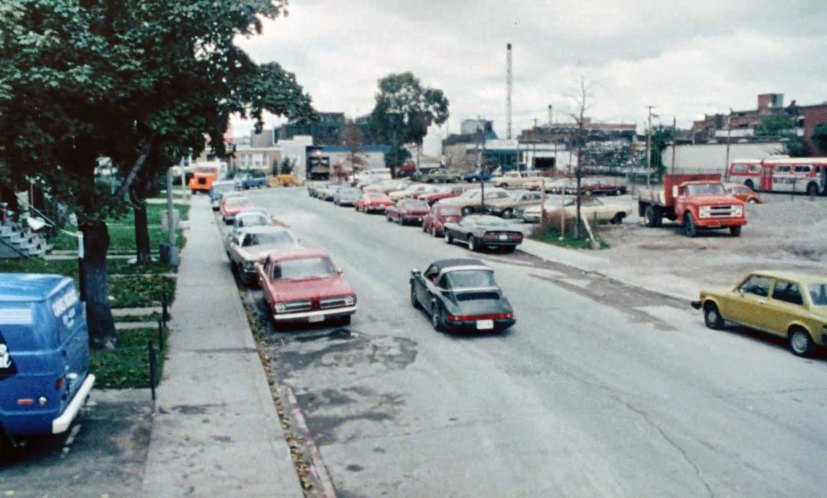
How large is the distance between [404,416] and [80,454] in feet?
14.1

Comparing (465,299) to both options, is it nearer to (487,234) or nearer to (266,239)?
(266,239)

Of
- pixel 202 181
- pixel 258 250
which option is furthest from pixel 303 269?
pixel 202 181

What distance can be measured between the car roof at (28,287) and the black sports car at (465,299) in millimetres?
7674

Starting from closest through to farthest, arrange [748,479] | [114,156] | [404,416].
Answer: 1. [748,479]
2. [404,416]
3. [114,156]

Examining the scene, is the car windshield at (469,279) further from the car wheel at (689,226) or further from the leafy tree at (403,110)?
the leafy tree at (403,110)

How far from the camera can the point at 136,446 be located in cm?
990

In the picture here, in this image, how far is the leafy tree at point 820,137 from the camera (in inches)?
2379

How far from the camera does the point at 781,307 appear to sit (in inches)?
569

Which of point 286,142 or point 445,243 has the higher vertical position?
point 286,142

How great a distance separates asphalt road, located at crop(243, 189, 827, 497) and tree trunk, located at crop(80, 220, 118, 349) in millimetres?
3265

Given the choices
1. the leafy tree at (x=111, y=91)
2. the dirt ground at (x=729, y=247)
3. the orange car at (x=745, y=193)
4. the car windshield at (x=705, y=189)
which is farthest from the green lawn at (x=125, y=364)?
the orange car at (x=745, y=193)

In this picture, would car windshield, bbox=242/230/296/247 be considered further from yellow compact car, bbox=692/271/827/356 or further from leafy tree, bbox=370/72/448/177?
leafy tree, bbox=370/72/448/177

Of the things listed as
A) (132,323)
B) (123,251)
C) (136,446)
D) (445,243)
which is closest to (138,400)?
(136,446)

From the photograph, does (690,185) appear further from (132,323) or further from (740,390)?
(132,323)
